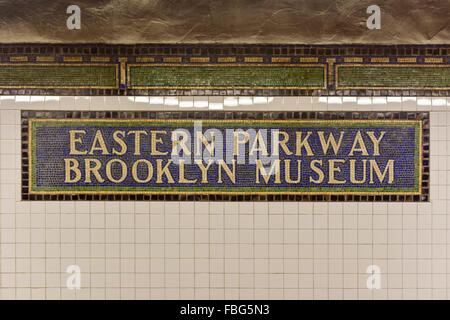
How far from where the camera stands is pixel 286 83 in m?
2.77

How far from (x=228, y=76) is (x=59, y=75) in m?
1.62

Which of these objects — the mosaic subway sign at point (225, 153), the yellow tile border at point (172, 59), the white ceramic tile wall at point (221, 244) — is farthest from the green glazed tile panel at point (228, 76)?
the mosaic subway sign at point (225, 153)

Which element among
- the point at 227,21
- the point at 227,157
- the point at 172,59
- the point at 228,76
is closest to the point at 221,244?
the point at 227,157

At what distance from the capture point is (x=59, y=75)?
2764 millimetres

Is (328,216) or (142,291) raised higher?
(328,216)

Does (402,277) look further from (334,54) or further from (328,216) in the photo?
(334,54)

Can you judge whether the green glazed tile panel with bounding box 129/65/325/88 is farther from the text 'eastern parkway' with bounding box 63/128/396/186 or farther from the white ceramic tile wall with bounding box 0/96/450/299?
the text 'eastern parkway' with bounding box 63/128/396/186

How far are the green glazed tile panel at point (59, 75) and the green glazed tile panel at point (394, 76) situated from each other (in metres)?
2.24

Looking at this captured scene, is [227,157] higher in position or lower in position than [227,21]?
lower

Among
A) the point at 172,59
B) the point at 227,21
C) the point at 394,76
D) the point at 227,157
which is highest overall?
the point at 227,21

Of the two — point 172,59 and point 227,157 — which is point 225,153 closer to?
point 227,157
